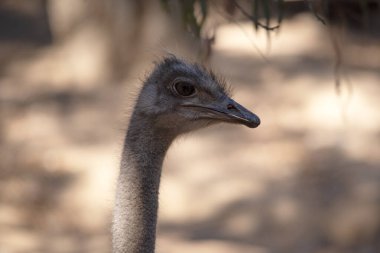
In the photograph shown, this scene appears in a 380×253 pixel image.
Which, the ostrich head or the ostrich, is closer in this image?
the ostrich

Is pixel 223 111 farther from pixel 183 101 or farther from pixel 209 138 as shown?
pixel 209 138

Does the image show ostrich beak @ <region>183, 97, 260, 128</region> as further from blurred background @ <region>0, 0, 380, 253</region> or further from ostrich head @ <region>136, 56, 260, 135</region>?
blurred background @ <region>0, 0, 380, 253</region>

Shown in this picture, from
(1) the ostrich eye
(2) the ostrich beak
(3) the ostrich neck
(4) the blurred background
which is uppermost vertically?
(4) the blurred background

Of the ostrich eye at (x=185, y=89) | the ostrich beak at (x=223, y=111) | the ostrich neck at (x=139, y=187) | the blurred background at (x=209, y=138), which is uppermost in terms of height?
the blurred background at (x=209, y=138)

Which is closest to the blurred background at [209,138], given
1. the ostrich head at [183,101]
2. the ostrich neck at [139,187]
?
the ostrich head at [183,101]

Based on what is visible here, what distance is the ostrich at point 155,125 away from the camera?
10.1 ft

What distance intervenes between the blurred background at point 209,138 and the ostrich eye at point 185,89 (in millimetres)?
2008

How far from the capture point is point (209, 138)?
6.78 metres

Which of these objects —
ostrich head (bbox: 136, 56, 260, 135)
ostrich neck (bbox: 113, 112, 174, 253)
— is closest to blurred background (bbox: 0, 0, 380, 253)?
ostrich head (bbox: 136, 56, 260, 135)

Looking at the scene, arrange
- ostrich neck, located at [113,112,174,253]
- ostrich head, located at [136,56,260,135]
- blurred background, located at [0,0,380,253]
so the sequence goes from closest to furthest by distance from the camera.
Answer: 1. ostrich neck, located at [113,112,174,253]
2. ostrich head, located at [136,56,260,135]
3. blurred background, located at [0,0,380,253]

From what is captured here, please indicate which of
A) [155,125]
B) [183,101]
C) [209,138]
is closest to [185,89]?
[183,101]

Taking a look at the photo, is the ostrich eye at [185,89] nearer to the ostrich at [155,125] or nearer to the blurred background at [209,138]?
the ostrich at [155,125]

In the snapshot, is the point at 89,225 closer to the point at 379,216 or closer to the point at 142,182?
the point at 379,216

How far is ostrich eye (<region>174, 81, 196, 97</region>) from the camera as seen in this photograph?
10.6 feet
